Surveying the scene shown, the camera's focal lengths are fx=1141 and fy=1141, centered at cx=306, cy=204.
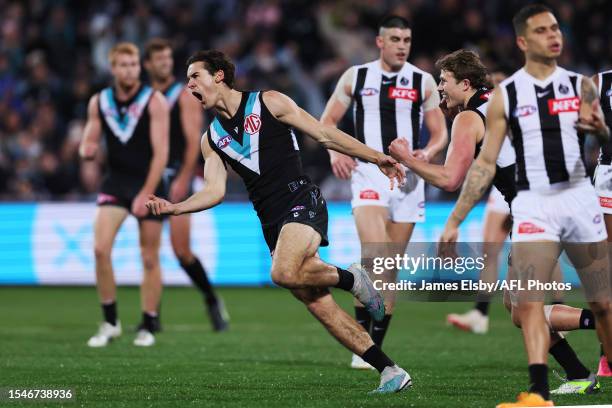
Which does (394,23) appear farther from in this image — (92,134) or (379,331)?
(92,134)

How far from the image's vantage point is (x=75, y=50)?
22000 mm

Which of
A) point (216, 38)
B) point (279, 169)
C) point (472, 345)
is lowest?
point (472, 345)

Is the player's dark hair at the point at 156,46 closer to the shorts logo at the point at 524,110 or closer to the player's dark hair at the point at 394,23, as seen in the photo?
the player's dark hair at the point at 394,23

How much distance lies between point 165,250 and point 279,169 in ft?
30.1

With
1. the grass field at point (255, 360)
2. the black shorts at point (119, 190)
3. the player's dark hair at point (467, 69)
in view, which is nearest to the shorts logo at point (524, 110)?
the player's dark hair at point (467, 69)

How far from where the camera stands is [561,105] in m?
6.36

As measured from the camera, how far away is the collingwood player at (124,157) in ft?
35.0

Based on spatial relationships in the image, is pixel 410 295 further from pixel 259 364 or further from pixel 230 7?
pixel 230 7

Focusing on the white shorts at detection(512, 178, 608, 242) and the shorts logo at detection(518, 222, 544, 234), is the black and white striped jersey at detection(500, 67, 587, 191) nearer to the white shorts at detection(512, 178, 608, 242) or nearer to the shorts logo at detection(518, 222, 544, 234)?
the white shorts at detection(512, 178, 608, 242)

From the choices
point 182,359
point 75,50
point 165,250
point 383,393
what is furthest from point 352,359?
point 75,50

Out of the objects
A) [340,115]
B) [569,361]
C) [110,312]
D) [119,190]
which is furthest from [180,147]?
[569,361]

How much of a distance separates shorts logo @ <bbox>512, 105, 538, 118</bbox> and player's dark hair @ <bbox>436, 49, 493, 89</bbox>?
53.2 inches

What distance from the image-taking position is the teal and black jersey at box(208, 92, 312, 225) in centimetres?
773

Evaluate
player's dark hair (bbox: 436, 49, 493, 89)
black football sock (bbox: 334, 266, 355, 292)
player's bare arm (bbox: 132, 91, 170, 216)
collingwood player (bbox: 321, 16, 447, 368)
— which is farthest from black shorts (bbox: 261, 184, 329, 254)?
player's bare arm (bbox: 132, 91, 170, 216)
